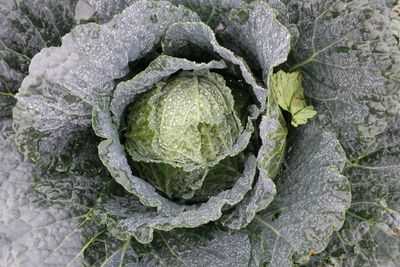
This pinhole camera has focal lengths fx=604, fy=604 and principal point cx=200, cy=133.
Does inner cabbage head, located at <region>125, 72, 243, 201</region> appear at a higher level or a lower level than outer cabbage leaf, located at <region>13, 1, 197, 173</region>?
lower

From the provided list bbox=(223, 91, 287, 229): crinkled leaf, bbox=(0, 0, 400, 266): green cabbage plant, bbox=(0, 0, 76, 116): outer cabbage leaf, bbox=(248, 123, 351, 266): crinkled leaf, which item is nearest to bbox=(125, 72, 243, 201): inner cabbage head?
bbox=(0, 0, 400, 266): green cabbage plant

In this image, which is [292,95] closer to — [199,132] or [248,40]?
[248,40]

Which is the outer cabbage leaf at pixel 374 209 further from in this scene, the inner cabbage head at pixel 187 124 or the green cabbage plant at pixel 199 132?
the inner cabbage head at pixel 187 124

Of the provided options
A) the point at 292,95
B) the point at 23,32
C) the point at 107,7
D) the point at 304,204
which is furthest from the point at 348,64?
the point at 23,32

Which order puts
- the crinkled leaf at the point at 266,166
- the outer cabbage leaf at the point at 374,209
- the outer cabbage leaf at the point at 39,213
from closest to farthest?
the crinkled leaf at the point at 266,166
the outer cabbage leaf at the point at 39,213
the outer cabbage leaf at the point at 374,209

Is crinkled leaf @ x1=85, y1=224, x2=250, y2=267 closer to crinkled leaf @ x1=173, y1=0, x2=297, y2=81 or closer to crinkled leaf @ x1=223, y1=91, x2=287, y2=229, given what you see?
crinkled leaf @ x1=223, y1=91, x2=287, y2=229

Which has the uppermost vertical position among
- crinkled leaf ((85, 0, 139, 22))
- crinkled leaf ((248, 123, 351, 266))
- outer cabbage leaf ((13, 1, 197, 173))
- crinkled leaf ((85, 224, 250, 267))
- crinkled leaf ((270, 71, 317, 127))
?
crinkled leaf ((85, 0, 139, 22))

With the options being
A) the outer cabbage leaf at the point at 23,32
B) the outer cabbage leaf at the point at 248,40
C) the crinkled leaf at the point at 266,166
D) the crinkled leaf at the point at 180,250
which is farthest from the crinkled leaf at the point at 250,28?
the crinkled leaf at the point at 180,250

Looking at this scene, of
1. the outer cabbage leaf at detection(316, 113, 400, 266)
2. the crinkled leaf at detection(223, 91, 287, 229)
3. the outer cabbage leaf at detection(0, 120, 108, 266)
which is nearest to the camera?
the crinkled leaf at detection(223, 91, 287, 229)
